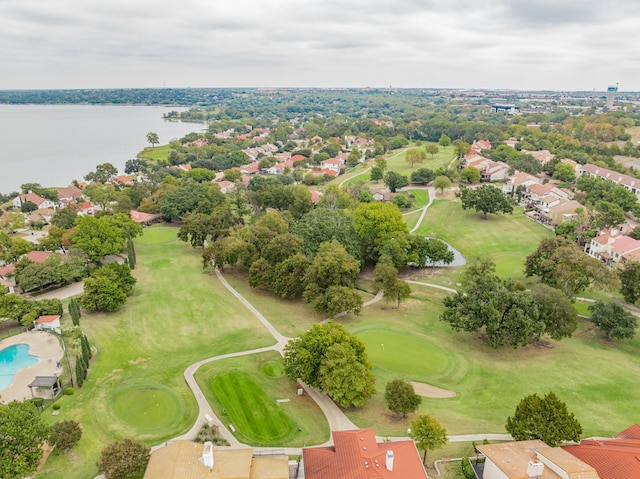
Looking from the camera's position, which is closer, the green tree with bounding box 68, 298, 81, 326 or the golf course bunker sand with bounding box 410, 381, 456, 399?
the golf course bunker sand with bounding box 410, 381, 456, 399

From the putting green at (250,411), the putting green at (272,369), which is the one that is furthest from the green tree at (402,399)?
the putting green at (272,369)

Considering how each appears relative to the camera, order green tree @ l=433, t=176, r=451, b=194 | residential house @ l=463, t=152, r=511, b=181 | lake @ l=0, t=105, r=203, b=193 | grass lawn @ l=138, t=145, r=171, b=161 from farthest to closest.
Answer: grass lawn @ l=138, t=145, r=171, b=161, lake @ l=0, t=105, r=203, b=193, residential house @ l=463, t=152, r=511, b=181, green tree @ l=433, t=176, r=451, b=194

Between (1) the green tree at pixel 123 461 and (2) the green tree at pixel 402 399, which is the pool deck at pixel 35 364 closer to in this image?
(1) the green tree at pixel 123 461

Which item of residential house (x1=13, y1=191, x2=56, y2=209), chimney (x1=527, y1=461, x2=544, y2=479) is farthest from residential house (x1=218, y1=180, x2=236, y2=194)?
chimney (x1=527, y1=461, x2=544, y2=479)

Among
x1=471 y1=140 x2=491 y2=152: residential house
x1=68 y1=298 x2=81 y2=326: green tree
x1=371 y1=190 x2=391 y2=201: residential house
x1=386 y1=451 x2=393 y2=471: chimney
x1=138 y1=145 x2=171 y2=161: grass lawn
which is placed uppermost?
x1=471 y1=140 x2=491 y2=152: residential house

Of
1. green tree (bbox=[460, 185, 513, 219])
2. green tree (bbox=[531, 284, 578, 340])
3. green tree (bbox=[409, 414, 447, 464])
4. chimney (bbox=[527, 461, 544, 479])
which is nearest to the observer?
chimney (bbox=[527, 461, 544, 479])

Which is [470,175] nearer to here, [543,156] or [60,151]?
[543,156]

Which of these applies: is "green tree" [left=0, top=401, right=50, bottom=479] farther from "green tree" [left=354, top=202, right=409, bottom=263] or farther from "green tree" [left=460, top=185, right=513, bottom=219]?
"green tree" [left=460, top=185, right=513, bottom=219]

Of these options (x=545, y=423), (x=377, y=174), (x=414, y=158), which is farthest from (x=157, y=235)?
(x=414, y=158)
